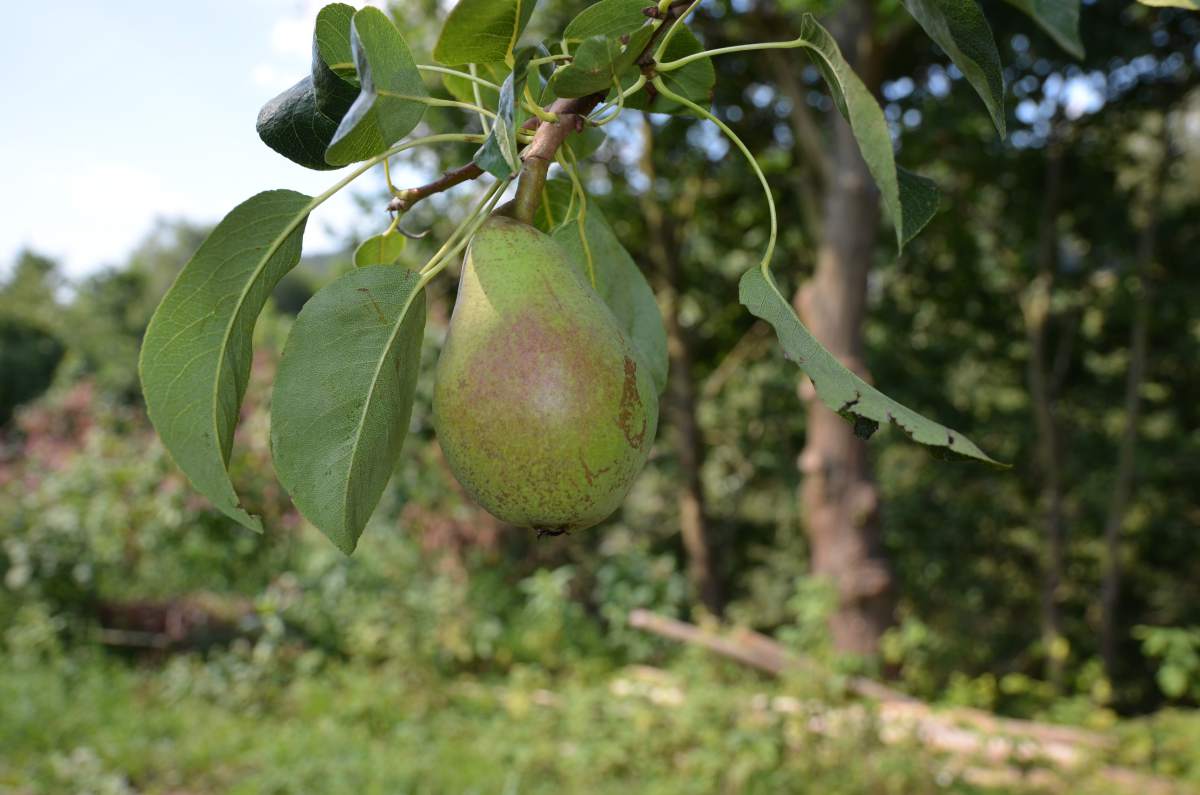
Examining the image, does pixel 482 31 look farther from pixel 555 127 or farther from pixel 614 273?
pixel 614 273

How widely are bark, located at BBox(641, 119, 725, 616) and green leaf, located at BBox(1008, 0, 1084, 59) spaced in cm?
618

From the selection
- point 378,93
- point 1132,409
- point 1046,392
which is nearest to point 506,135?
point 378,93

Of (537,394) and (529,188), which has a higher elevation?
(529,188)

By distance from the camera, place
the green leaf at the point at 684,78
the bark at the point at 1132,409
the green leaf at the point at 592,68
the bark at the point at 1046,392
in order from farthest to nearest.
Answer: the bark at the point at 1046,392 < the bark at the point at 1132,409 < the green leaf at the point at 684,78 < the green leaf at the point at 592,68

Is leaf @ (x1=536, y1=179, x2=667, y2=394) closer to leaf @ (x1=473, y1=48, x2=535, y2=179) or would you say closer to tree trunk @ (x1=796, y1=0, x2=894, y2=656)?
leaf @ (x1=473, y1=48, x2=535, y2=179)

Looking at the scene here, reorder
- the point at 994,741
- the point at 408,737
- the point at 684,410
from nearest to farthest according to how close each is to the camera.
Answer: the point at 994,741, the point at 408,737, the point at 684,410

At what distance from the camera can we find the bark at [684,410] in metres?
6.68

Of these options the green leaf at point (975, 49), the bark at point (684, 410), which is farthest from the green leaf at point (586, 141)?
the bark at point (684, 410)

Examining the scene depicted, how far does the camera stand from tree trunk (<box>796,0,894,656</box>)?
461cm

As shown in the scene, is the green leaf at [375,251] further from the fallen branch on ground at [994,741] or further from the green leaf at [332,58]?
the fallen branch on ground at [994,741]

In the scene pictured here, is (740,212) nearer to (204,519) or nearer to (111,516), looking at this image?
(204,519)

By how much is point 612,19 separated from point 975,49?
20 cm

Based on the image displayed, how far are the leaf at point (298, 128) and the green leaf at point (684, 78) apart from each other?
0.18 metres

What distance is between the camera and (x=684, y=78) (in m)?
0.62
